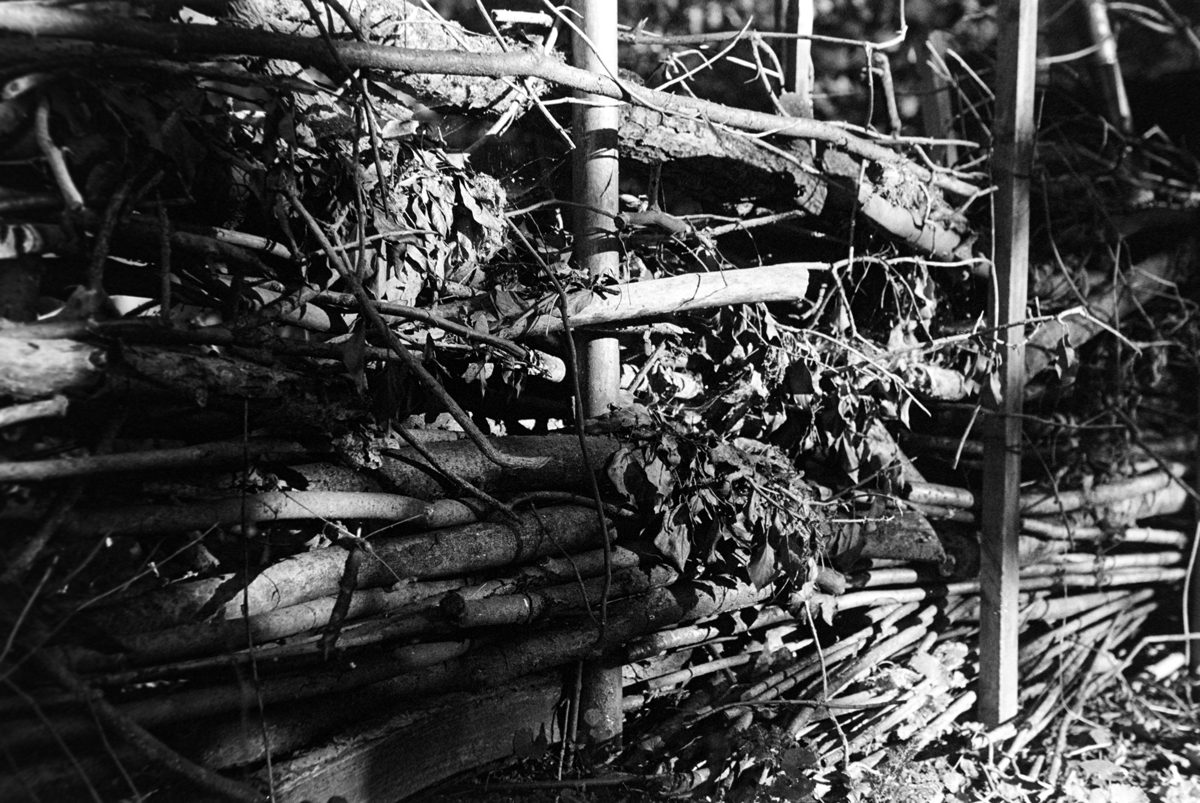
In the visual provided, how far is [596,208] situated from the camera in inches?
93.3

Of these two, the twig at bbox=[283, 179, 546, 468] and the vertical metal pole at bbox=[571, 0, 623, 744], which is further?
the vertical metal pole at bbox=[571, 0, 623, 744]

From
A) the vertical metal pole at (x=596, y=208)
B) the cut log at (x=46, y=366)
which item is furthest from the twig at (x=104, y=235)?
the vertical metal pole at (x=596, y=208)

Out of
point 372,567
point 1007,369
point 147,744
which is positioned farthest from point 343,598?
→ point 1007,369

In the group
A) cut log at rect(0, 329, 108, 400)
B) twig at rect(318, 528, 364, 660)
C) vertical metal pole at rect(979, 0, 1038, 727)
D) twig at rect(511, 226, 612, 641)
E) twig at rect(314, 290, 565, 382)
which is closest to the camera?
cut log at rect(0, 329, 108, 400)

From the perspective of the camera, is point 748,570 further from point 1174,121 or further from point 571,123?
point 1174,121

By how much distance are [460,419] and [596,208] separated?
0.79 meters

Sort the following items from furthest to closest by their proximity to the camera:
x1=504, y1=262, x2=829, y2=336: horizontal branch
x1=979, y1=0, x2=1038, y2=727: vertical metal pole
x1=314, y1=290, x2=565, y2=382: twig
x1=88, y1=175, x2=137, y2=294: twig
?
x1=979, y1=0, x2=1038, y2=727: vertical metal pole, x1=504, y1=262, x2=829, y2=336: horizontal branch, x1=314, y1=290, x2=565, y2=382: twig, x1=88, y1=175, x2=137, y2=294: twig

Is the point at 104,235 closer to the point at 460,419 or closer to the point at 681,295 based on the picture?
the point at 460,419

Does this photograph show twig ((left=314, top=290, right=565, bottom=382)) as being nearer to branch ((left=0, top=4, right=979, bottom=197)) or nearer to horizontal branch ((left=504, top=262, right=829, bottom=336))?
horizontal branch ((left=504, top=262, right=829, bottom=336))

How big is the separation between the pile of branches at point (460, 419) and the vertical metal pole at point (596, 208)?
0.21 feet

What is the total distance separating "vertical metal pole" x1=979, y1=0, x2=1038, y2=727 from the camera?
3.27 metres

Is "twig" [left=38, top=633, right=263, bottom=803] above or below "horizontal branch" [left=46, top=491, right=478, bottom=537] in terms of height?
below

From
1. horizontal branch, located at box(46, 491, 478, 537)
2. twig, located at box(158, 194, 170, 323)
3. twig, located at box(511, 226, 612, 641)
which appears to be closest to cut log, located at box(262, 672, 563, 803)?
twig, located at box(511, 226, 612, 641)

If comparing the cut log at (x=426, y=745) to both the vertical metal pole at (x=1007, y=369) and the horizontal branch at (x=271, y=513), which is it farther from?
the vertical metal pole at (x=1007, y=369)
